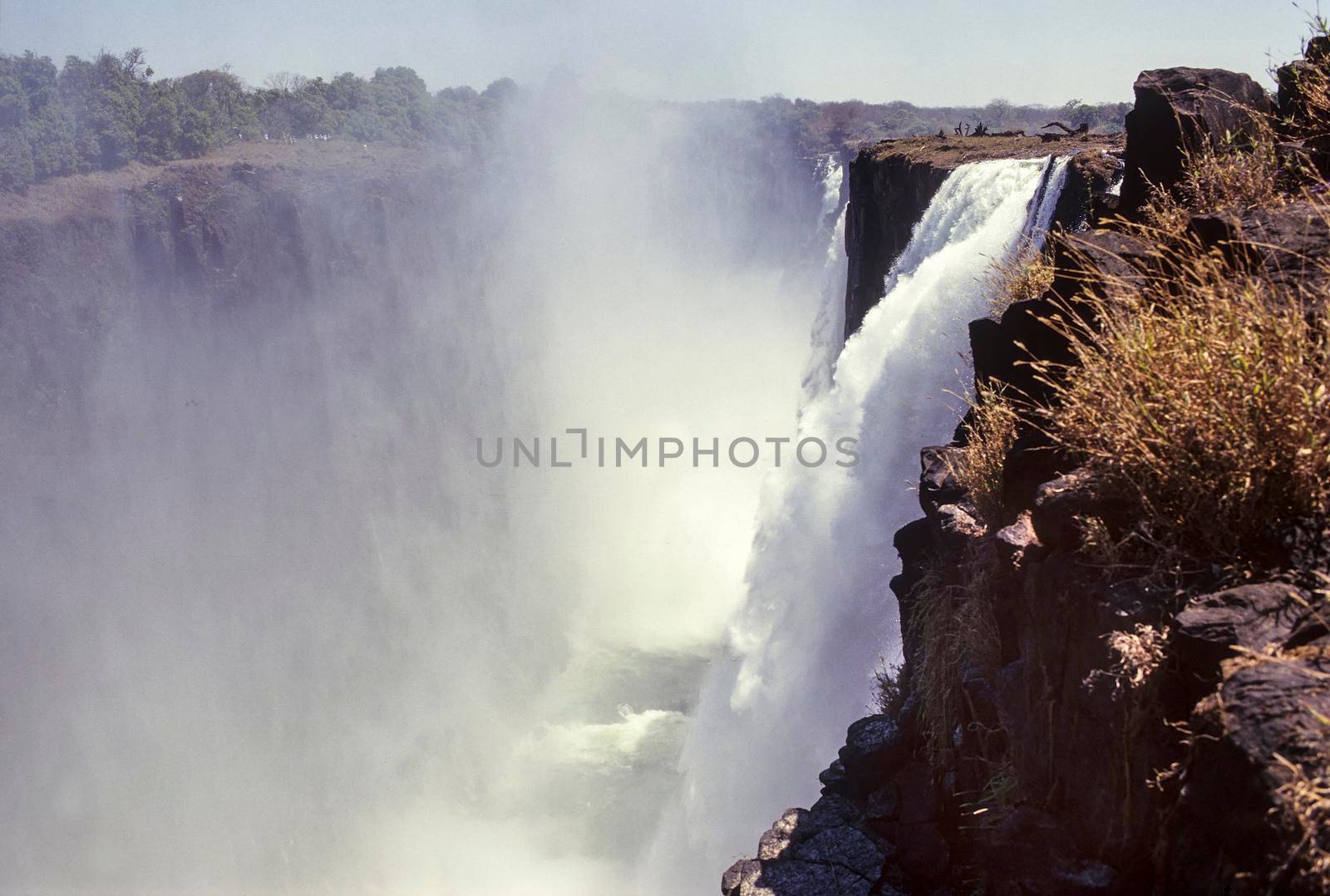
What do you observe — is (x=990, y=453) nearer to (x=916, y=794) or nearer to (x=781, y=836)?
(x=916, y=794)

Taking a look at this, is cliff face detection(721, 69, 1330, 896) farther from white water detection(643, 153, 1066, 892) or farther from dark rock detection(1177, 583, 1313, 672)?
white water detection(643, 153, 1066, 892)

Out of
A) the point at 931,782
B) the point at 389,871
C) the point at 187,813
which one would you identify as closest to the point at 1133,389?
the point at 931,782

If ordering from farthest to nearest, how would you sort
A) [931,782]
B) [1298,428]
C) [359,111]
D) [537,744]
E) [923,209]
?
[359,111]
[537,744]
[923,209]
[931,782]
[1298,428]

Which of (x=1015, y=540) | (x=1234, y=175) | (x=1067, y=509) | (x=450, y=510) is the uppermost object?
(x=1234, y=175)

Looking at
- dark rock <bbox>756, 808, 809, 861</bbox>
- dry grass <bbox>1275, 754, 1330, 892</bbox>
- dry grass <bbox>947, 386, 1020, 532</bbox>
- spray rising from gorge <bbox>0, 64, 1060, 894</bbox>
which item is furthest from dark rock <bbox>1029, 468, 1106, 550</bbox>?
spray rising from gorge <bbox>0, 64, 1060, 894</bbox>

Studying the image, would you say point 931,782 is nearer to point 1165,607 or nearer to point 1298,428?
point 1165,607

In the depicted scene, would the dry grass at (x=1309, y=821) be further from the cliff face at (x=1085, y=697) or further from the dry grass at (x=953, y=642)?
the dry grass at (x=953, y=642)

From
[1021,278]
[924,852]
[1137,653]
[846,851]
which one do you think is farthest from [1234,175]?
[846,851]
